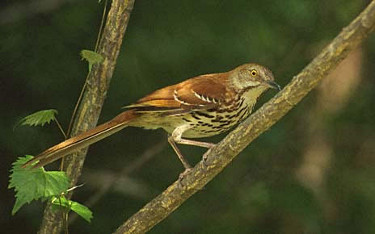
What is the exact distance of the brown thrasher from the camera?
14.3ft

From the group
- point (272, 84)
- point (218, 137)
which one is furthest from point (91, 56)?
point (218, 137)

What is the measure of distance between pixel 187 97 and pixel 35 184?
122 cm

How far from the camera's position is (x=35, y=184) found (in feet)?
11.3

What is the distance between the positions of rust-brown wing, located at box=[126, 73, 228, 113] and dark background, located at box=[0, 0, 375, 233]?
1.30 meters

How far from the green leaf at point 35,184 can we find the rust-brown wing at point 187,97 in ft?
2.91

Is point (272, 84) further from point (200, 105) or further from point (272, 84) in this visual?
point (200, 105)

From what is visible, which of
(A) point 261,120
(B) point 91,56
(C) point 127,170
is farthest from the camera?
(C) point 127,170

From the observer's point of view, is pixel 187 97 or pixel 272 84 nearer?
pixel 187 97

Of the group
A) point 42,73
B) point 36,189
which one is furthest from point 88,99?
point 42,73

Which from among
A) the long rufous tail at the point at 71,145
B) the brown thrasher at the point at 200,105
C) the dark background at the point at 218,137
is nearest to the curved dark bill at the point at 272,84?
the brown thrasher at the point at 200,105

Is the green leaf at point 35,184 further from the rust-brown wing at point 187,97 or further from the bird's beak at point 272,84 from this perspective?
the bird's beak at point 272,84

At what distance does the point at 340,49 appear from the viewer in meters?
3.01

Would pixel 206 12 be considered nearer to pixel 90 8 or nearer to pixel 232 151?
pixel 90 8

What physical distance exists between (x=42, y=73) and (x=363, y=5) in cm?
228
